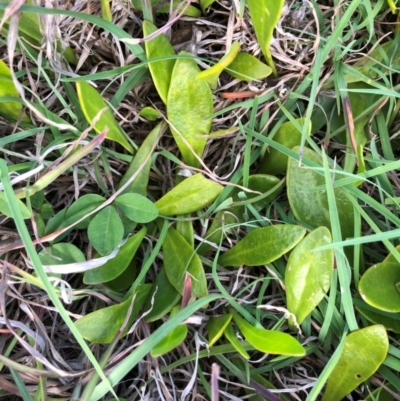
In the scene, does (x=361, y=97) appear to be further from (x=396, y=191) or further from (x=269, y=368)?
(x=269, y=368)

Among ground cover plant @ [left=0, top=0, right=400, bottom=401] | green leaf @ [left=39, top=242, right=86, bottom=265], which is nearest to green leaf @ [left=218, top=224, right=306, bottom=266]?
ground cover plant @ [left=0, top=0, right=400, bottom=401]

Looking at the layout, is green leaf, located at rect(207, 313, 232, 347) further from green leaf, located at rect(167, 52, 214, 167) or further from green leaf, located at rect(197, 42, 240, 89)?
green leaf, located at rect(197, 42, 240, 89)

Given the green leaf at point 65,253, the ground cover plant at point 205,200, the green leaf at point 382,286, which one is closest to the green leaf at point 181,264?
the ground cover plant at point 205,200

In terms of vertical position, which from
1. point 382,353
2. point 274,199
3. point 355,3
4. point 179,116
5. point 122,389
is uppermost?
point 355,3

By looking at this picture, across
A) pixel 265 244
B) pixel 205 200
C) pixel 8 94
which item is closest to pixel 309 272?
pixel 265 244

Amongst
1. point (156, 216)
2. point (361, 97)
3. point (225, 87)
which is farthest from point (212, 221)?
point (361, 97)
